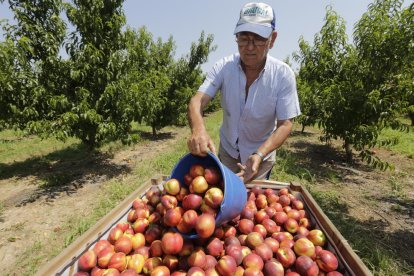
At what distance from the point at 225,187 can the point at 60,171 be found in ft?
23.9

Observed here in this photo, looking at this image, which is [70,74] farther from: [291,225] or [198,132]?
[291,225]

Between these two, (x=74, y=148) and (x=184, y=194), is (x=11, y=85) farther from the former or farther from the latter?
(x=184, y=194)

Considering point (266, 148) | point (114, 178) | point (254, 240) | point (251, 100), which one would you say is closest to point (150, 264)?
point (254, 240)

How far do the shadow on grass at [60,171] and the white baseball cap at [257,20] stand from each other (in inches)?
212

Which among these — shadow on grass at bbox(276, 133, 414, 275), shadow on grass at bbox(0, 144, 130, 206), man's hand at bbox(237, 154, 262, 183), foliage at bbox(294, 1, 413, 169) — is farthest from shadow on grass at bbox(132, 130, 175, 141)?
man's hand at bbox(237, 154, 262, 183)

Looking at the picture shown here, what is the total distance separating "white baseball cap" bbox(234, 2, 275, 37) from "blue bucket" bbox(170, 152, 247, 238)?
1.07 m

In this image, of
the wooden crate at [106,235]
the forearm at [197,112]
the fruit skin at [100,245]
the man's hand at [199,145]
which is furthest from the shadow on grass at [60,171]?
the man's hand at [199,145]

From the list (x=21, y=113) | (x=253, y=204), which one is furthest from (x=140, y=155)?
(x=253, y=204)

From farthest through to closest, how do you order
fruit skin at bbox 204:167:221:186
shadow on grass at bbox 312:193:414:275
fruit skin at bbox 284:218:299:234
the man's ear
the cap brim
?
shadow on grass at bbox 312:193:414:275, the man's ear, the cap brim, fruit skin at bbox 284:218:299:234, fruit skin at bbox 204:167:221:186

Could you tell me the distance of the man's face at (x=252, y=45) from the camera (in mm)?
2205

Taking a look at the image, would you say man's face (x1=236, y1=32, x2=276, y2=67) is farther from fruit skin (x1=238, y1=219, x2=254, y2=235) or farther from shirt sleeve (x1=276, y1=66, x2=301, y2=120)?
fruit skin (x1=238, y1=219, x2=254, y2=235)

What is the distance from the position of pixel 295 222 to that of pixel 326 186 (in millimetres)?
4617

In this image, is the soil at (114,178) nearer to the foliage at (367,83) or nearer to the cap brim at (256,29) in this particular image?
the foliage at (367,83)

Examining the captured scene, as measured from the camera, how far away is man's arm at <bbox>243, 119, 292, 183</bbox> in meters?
2.11
